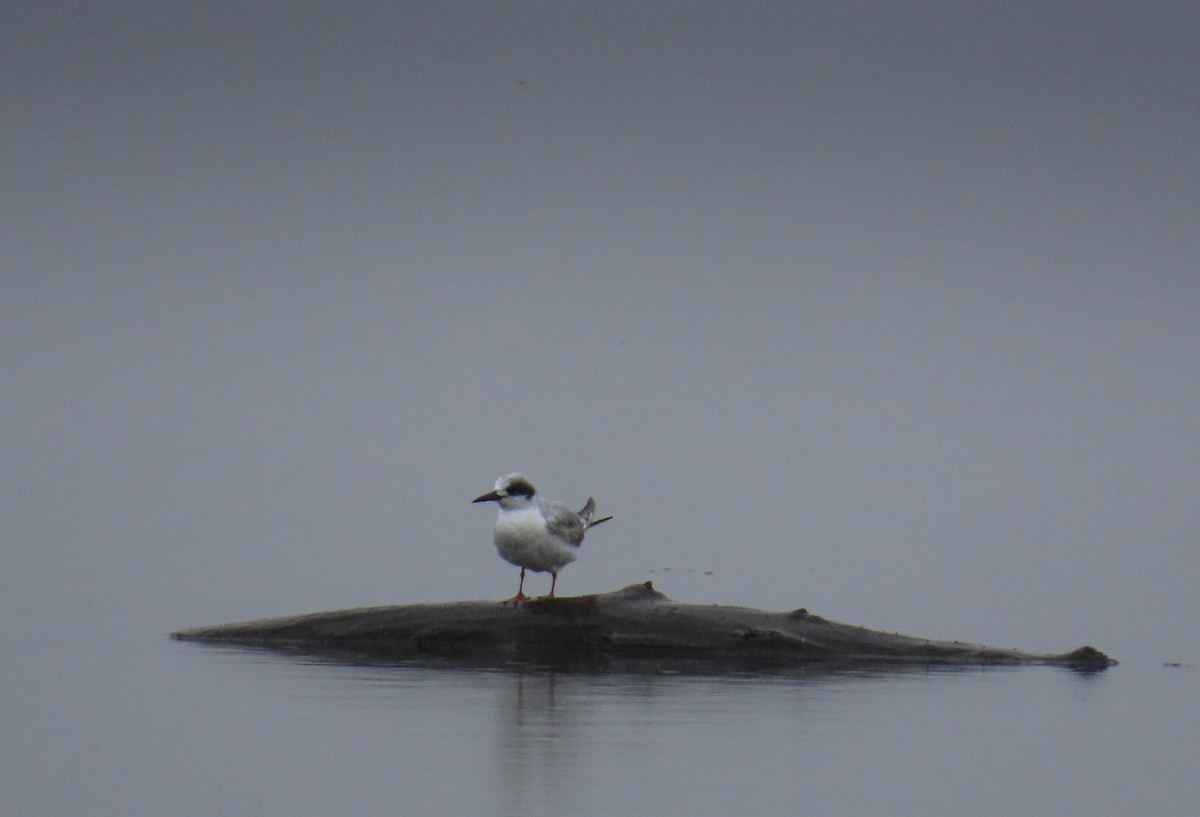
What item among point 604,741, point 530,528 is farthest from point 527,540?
point 604,741

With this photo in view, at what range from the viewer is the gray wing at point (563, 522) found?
15.6 meters

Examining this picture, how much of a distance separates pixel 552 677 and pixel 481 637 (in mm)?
1810

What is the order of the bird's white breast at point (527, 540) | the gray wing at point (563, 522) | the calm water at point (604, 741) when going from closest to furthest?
the calm water at point (604, 741) → the bird's white breast at point (527, 540) → the gray wing at point (563, 522)

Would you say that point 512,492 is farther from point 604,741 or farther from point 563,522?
point 604,741

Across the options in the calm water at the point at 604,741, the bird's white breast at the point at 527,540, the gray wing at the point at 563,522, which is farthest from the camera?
the gray wing at the point at 563,522

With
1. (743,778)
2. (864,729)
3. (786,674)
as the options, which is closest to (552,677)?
(786,674)

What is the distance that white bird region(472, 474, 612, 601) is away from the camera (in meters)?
15.4

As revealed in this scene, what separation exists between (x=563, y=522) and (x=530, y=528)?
413mm

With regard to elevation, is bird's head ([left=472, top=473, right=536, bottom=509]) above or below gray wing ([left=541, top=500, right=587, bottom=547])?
above

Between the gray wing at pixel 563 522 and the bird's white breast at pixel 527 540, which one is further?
the gray wing at pixel 563 522

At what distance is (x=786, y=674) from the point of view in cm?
1311

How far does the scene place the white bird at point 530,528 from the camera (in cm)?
1543

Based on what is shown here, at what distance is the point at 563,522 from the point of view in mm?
15727

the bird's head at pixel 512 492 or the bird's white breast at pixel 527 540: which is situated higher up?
the bird's head at pixel 512 492
